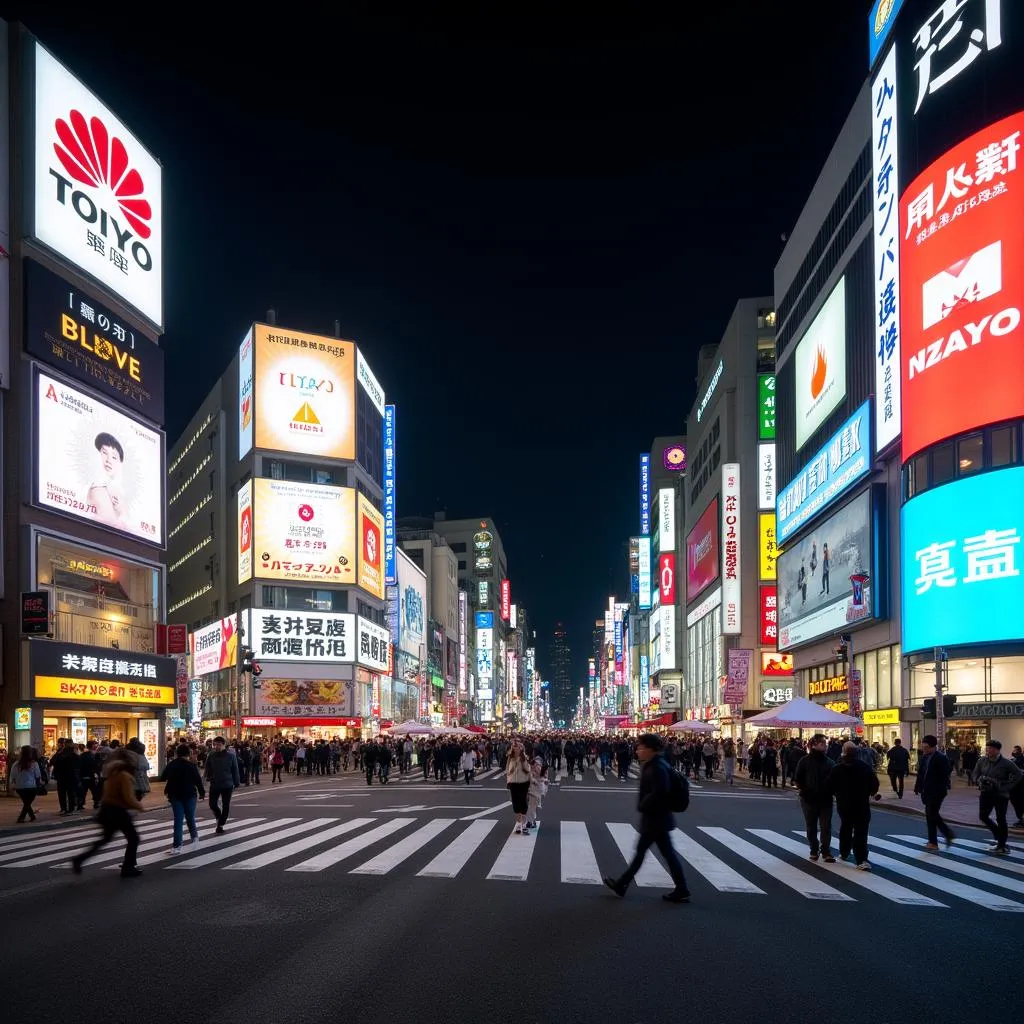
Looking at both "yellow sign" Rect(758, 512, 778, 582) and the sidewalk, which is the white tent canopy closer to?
the sidewalk

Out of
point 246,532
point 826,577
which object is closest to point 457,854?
point 826,577

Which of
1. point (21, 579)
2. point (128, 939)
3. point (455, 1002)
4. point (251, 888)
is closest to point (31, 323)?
point (21, 579)

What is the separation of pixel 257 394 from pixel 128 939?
71777 mm

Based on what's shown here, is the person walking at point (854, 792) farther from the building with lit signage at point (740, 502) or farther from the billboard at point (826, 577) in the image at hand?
the building with lit signage at point (740, 502)

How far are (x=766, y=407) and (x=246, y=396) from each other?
36206 mm

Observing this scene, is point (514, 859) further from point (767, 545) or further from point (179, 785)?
point (767, 545)

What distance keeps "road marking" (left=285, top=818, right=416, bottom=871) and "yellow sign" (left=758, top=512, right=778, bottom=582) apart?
55.9 m

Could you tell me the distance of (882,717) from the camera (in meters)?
49.3

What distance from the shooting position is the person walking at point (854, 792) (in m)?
14.4

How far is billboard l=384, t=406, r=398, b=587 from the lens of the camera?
91938mm

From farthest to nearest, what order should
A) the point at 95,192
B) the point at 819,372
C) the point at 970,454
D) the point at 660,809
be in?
1. the point at 819,372
2. the point at 95,192
3. the point at 970,454
4. the point at 660,809

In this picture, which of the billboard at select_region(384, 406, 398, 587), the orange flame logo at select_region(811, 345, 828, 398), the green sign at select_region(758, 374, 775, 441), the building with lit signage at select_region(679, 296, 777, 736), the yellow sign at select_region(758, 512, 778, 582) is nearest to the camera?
the orange flame logo at select_region(811, 345, 828, 398)

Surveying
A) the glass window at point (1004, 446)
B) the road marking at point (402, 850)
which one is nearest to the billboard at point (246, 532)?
the glass window at point (1004, 446)

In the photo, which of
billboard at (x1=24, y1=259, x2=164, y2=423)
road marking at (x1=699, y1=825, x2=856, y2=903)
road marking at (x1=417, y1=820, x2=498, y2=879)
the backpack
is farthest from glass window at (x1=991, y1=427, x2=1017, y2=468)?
billboard at (x1=24, y1=259, x2=164, y2=423)
